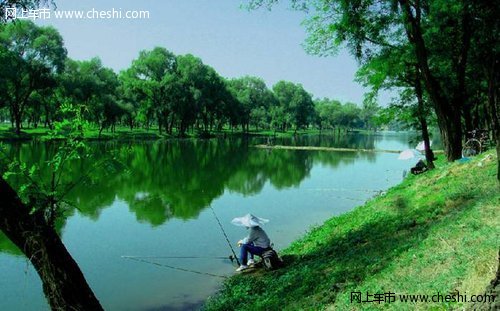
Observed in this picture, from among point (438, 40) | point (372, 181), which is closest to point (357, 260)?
point (438, 40)

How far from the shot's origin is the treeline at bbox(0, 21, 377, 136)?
68688mm

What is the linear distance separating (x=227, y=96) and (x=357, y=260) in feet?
359

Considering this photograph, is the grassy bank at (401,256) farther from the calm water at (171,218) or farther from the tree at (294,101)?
the tree at (294,101)

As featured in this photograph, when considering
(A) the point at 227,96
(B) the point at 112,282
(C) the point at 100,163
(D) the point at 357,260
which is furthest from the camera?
(A) the point at 227,96

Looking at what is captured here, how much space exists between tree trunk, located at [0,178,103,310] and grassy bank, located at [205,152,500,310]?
4589 millimetres

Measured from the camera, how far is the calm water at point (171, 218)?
549 inches

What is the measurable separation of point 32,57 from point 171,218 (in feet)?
188

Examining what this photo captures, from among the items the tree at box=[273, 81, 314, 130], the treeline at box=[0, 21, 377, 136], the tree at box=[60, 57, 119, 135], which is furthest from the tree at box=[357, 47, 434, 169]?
the tree at box=[273, 81, 314, 130]

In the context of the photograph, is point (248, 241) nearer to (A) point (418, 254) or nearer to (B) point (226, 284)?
(B) point (226, 284)

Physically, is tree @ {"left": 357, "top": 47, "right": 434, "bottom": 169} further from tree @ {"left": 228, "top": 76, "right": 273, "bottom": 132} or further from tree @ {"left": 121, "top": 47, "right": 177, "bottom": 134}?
tree @ {"left": 228, "top": 76, "right": 273, "bottom": 132}

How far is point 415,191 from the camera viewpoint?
56.4 ft

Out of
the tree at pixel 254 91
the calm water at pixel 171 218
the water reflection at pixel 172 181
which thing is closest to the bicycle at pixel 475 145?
the calm water at pixel 171 218

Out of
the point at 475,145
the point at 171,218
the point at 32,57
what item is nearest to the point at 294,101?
the point at 32,57

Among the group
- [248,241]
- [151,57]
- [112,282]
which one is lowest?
[112,282]
